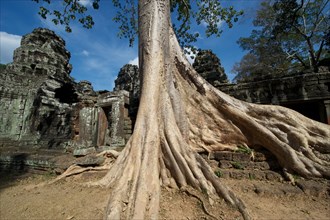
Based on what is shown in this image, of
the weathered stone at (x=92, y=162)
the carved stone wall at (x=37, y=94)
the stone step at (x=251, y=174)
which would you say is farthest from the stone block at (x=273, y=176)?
the carved stone wall at (x=37, y=94)

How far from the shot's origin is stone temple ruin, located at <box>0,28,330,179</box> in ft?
15.8

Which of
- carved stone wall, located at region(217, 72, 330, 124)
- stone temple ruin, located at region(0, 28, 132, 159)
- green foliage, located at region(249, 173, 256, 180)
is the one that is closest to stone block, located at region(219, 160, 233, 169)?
green foliage, located at region(249, 173, 256, 180)

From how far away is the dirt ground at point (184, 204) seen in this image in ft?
5.87

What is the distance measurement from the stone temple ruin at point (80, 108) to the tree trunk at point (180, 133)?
0.42 m

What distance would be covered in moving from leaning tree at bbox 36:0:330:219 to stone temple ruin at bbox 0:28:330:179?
39 centimetres

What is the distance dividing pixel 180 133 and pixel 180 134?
0.04m

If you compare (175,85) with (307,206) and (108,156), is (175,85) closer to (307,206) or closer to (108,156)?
(108,156)

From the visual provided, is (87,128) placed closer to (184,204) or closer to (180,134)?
(180,134)

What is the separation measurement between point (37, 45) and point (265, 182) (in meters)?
13.4

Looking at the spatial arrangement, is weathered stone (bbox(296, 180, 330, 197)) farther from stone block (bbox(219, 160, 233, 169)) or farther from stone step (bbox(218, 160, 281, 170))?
stone block (bbox(219, 160, 233, 169))

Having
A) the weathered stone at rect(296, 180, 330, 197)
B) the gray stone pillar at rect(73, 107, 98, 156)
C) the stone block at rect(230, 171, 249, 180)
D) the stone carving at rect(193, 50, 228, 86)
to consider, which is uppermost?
the stone carving at rect(193, 50, 228, 86)

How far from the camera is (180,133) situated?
2648 millimetres

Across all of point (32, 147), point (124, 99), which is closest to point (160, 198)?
point (124, 99)

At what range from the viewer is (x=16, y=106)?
8.45m
